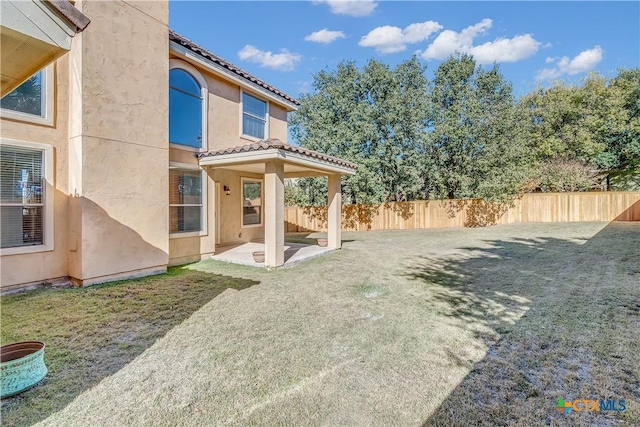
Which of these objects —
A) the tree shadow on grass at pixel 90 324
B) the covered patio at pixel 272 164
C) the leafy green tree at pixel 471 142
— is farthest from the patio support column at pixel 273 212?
the leafy green tree at pixel 471 142

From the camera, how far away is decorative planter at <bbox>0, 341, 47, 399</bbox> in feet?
9.77

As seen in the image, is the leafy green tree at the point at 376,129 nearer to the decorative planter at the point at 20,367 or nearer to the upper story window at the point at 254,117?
the upper story window at the point at 254,117

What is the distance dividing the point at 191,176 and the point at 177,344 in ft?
21.3

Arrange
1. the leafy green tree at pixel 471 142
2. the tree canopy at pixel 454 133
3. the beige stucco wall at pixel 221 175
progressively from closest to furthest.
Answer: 1. the beige stucco wall at pixel 221 175
2. the leafy green tree at pixel 471 142
3. the tree canopy at pixel 454 133

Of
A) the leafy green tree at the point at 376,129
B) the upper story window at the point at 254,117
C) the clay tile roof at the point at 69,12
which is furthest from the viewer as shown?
the leafy green tree at the point at 376,129

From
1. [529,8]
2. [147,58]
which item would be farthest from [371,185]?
[147,58]

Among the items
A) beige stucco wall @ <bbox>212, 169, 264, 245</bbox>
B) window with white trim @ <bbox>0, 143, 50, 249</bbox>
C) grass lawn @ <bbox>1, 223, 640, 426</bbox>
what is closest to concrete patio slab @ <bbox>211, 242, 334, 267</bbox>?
beige stucco wall @ <bbox>212, 169, 264, 245</bbox>

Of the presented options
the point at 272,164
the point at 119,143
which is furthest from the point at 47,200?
the point at 272,164

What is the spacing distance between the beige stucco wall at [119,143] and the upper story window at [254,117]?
3664mm

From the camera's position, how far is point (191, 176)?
9.55 meters

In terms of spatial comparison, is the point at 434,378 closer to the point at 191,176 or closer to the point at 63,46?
the point at 63,46

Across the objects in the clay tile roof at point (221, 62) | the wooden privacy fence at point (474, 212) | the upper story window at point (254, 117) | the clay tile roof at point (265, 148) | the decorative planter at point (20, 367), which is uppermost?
the clay tile roof at point (221, 62)

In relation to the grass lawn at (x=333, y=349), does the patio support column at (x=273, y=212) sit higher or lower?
higher

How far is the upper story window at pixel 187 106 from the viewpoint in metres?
9.09
